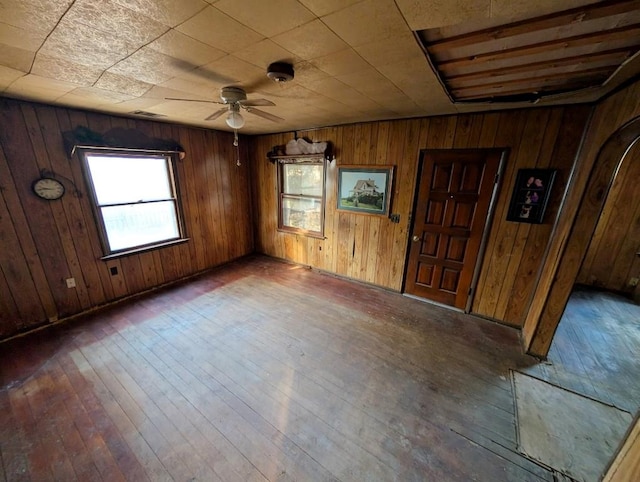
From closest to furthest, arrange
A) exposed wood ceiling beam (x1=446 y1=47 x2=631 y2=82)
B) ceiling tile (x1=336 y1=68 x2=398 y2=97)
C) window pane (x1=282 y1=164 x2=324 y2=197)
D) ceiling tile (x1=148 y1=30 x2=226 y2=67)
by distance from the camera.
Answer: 1. ceiling tile (x1=148 y1=30 x2=226 y2=67)
2. exposed wood ceiling beam (x1=446 y1=47 x2=631 y2=82)
3. ceiling tile (x1=336 y1=68 x2=398 y2=97)
4. window pane (x1=282 y1=164 x2=324 y2=197)

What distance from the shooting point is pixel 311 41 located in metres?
1.31

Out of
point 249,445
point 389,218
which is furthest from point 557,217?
point 249,445

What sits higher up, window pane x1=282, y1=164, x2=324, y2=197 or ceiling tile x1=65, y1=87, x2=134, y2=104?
ceiling tile x1=65, y1=87, x2=134, y2=104

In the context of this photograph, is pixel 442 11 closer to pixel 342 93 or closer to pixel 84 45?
pixel 342 93

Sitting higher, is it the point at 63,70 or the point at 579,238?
the point at 63,70

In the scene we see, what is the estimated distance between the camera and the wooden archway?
1.83 metres

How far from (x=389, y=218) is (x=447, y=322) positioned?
157cm

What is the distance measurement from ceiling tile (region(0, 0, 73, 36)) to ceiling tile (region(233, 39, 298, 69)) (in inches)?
30.0

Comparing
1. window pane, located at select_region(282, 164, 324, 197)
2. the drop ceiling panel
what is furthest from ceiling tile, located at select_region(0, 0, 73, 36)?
window pane, located at select_region(282, 164, 324, 197)

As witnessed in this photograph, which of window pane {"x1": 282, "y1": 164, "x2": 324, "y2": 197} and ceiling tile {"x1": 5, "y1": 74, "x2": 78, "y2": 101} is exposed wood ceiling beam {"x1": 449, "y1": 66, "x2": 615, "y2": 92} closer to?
window pane {"x1": 282, "y1": 164, "x2": 324, "y2": 197}

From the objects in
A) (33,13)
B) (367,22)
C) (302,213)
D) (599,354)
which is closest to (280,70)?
(367,22)

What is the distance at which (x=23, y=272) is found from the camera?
101 inches

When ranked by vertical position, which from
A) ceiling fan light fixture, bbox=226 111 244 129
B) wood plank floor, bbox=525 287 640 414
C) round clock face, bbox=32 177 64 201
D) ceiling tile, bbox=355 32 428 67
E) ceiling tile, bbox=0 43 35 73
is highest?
ceiling tile, bbox=355 32 428 67

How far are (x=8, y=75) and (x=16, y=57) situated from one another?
52 cm
